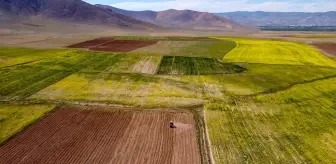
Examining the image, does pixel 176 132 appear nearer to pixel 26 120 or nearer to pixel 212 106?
pixel 212 106

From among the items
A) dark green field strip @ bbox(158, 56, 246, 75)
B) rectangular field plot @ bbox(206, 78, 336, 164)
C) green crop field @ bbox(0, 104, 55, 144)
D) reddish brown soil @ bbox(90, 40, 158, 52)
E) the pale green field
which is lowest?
rectangular field plot @ bbox(206, 78, 336, 164)

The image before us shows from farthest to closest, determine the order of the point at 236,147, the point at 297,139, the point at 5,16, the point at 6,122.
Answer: the point at 5,16 < the point at 6,122 < the point at 297,139 < the point at 236,147

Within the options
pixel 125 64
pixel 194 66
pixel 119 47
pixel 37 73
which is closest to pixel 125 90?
pixel 37 73

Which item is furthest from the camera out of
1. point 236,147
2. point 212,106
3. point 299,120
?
point 212,106

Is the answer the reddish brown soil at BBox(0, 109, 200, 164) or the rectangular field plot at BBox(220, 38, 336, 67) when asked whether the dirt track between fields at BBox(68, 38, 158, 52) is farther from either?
the reddish brown soil at BBox(0, 109, 200, 164)

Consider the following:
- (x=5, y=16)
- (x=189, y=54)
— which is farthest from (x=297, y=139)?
(x=5, y=16)

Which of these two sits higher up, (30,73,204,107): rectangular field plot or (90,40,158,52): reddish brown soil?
(90,40,158,52): reddish brown soil

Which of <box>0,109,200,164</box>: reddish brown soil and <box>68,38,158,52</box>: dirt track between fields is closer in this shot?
<box>0,109,200,164</box>: reddish brown soil

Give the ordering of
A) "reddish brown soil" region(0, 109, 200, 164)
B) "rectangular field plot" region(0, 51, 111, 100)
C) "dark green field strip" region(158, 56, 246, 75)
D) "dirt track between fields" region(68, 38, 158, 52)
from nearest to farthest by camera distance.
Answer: "reddish brown soil" region(0, 109, 200, 164) < "rectangular field plot" region(0, 51, 111, 100) < "dark green field strip" region(158, 56, 246, 75) < "dirt track between fields" region(68, 38, 158, 52)

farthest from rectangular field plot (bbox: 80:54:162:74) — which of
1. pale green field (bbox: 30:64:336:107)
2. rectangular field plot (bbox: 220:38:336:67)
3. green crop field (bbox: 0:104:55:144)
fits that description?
green crop field (bbox: 0:104:55:144)
